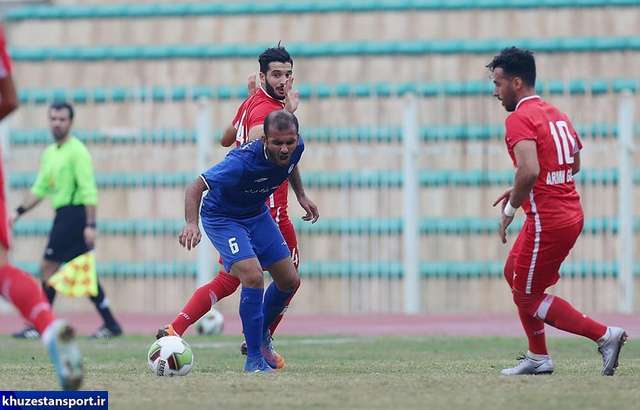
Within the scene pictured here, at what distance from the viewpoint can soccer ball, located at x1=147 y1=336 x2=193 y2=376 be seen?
31.8ft

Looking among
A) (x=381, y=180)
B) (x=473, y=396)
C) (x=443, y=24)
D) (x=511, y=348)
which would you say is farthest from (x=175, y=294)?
(x=473, y=396)

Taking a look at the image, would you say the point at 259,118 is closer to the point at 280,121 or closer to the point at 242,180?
the point at 242,180

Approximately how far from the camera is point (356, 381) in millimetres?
9117

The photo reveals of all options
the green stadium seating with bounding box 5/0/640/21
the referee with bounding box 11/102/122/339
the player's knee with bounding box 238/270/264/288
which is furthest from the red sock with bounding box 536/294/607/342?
the green stadium seating with bounding box 5/0/640/21

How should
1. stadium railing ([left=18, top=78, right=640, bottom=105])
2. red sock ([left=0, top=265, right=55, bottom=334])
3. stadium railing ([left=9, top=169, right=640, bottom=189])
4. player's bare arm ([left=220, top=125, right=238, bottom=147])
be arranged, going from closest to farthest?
red sock ([left=0, top=265, right=55, bottom=334])
player's bare arm ([left=220, top=125, right=238, bottom=147])
stadium railing ([left=9, top=169, right=640, bottom=189])
stadium railing ([left=18, top=78, right=640, bottom=105])

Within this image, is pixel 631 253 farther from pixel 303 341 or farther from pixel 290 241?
pixel 290 241

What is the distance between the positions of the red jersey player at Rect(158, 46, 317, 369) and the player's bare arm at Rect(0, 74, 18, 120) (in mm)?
2878

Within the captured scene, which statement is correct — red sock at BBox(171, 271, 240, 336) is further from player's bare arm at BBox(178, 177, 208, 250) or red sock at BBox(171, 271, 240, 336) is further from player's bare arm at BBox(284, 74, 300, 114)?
player's bare arm at BBox(284, 74, 300, 114)

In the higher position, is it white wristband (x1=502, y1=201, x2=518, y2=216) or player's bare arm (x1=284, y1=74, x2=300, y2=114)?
player's bare arm (x1=284, y1=74, x2=300, y2=114)

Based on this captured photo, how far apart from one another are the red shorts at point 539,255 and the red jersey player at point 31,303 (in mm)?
3280

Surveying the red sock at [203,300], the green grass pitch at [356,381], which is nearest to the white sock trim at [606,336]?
the green grass pitch at [356,381]

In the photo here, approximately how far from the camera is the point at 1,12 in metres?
24.2

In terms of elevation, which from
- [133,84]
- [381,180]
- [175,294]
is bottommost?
[175,294]

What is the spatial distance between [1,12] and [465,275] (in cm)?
890
